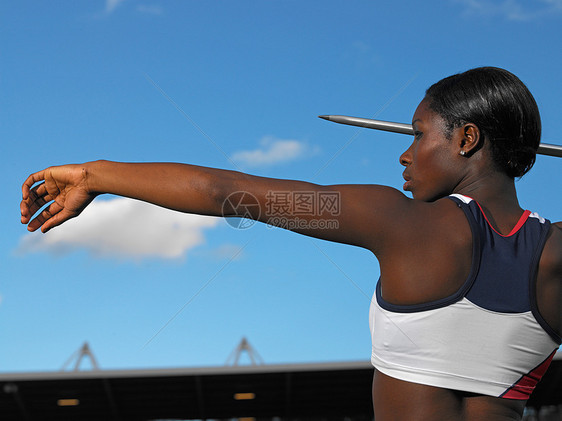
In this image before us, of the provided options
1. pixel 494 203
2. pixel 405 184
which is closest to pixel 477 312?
pixel 494 203

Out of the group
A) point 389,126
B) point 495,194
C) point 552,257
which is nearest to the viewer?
point 552,257

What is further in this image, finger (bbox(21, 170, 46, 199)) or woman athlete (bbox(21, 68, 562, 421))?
finger (bbox(21, 170, 46, 199))

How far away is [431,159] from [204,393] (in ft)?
68.7

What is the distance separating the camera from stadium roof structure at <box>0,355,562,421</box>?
64.7ft

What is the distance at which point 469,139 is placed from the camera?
2.22 meters

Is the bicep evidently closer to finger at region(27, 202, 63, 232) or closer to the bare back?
the bare back

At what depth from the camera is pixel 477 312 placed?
76.9 inches

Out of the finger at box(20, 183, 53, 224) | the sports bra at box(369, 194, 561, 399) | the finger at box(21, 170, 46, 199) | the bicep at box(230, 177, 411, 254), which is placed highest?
the finger at box(21, 170, 46, 199)

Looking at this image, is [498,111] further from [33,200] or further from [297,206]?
[33,200]

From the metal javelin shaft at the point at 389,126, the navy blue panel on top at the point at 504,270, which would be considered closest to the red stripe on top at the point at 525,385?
the navy blue panel on top at the point at 504,270

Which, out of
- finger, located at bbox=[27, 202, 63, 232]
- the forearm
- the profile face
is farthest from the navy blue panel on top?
finger, located at bbox=[27, 202, 63, 232]

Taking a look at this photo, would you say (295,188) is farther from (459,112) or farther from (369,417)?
(369,417)

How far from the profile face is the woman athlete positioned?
0.51 feet

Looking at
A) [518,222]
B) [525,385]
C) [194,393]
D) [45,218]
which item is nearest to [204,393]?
[194,393]
